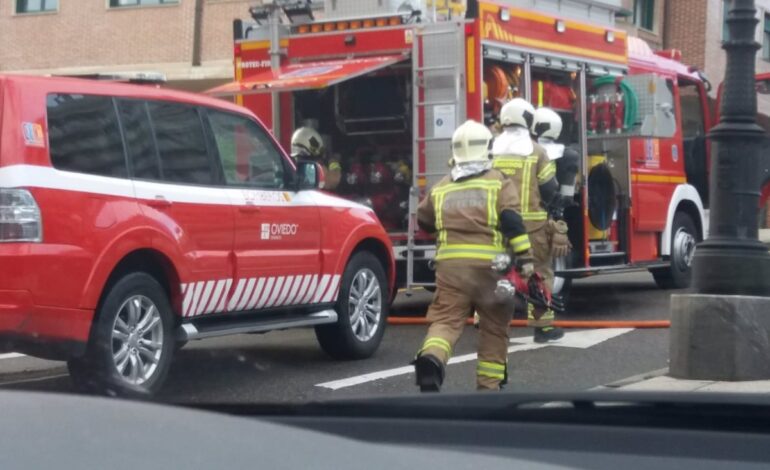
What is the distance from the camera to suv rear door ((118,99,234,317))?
7.37 metres

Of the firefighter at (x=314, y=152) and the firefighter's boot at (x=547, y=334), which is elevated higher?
the firefighter at (x=314, y=152)

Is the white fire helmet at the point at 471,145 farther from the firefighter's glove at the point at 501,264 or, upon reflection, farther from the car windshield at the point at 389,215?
the firefighter's glove at the point at 501,264

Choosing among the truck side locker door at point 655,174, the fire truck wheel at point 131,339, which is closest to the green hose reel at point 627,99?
the truck side locker door at point 655,174

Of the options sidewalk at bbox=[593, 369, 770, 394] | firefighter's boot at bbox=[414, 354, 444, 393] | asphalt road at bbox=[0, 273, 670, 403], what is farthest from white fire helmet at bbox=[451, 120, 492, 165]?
sidewalk at bbox=[593, 369, 770, 394]

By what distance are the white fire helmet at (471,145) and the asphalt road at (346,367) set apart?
1.38 m

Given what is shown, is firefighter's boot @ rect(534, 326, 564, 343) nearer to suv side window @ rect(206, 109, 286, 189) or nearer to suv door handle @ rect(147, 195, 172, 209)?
suv side window @ rect(206, 109, 286, 189)

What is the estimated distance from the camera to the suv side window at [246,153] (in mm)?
8234

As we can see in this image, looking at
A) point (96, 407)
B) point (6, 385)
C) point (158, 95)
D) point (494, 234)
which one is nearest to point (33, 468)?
point (96, 407)

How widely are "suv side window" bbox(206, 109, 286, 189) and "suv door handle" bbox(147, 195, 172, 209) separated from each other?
801 mm

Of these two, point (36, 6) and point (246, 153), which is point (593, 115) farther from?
point (36, 6)

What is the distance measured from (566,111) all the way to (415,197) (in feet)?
7.61

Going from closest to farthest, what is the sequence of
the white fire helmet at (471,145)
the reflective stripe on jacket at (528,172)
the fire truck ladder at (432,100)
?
1. the white fire helmet at (471,145)
2. the reflective stripe on jacket at (528,172)
3. the fire truck ladder at (432,100)

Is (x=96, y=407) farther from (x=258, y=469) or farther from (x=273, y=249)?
(x=273, y=249)

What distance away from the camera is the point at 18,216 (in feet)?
21.2
